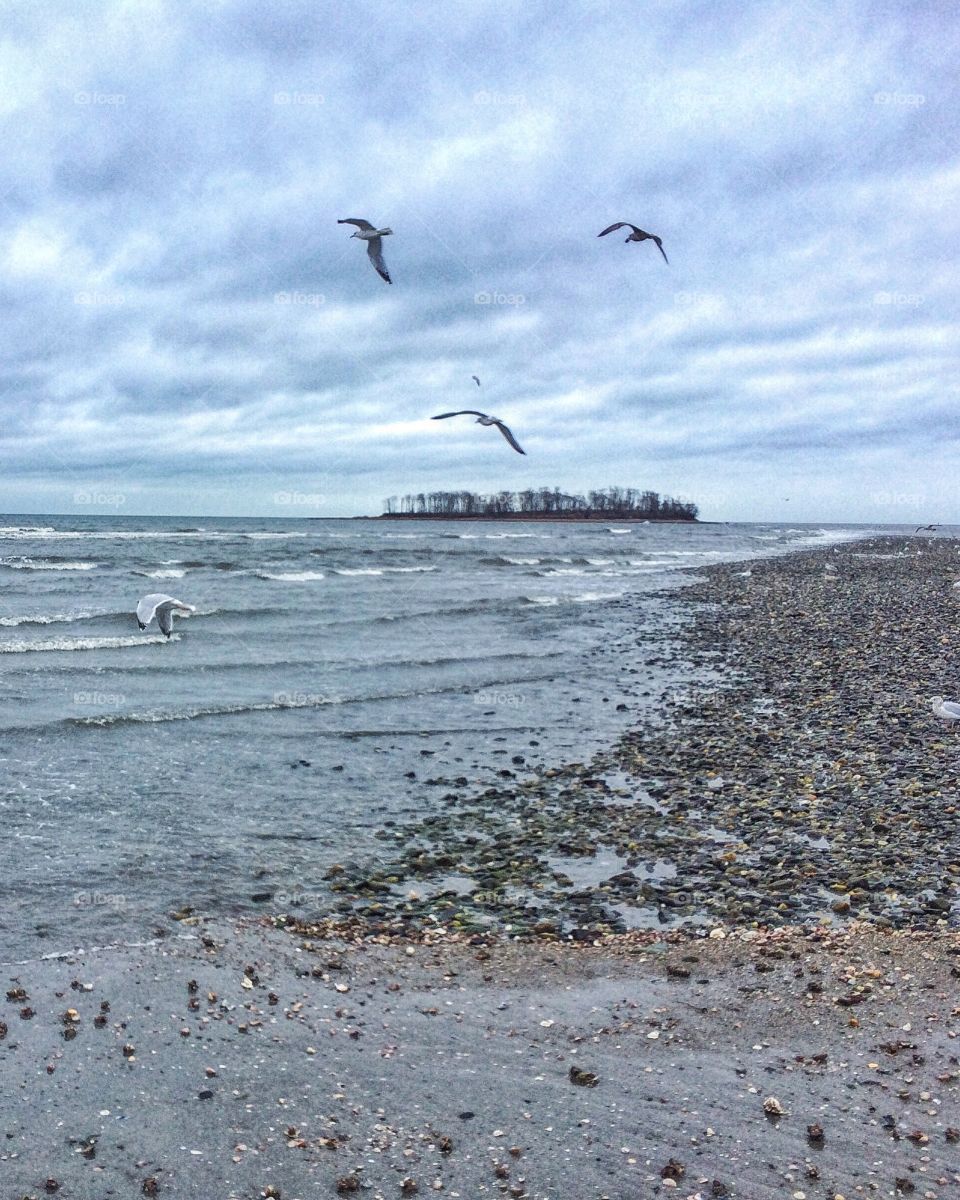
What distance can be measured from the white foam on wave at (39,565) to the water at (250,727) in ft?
42.3

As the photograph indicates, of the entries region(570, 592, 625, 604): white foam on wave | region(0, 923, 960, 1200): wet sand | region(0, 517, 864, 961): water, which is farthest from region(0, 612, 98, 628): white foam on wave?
region(0, 923, 960, 1200): wet sand

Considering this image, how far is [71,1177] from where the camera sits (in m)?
4.67

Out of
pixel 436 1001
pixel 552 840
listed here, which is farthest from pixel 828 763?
pixel 436 1001

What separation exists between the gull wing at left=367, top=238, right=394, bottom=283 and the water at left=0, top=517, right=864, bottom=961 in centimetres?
639

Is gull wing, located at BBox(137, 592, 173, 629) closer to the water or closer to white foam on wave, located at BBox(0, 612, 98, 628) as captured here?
the water

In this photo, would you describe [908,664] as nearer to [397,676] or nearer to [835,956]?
[397,676]

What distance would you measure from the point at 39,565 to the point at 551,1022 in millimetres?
52176

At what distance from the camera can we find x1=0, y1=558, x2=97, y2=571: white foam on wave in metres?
49.7

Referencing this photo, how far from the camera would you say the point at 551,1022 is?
20.2ft

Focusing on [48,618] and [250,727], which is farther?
[48,618]

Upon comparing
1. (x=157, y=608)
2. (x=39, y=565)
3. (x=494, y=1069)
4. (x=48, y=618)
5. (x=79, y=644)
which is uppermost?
(x=157, y=608)

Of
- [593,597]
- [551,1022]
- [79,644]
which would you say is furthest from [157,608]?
[593,597]

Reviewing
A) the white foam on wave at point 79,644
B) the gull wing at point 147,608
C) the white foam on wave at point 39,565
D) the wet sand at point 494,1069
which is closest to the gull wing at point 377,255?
the gull wing at point 147,608

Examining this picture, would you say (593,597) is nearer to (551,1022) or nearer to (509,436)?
(509,436)
